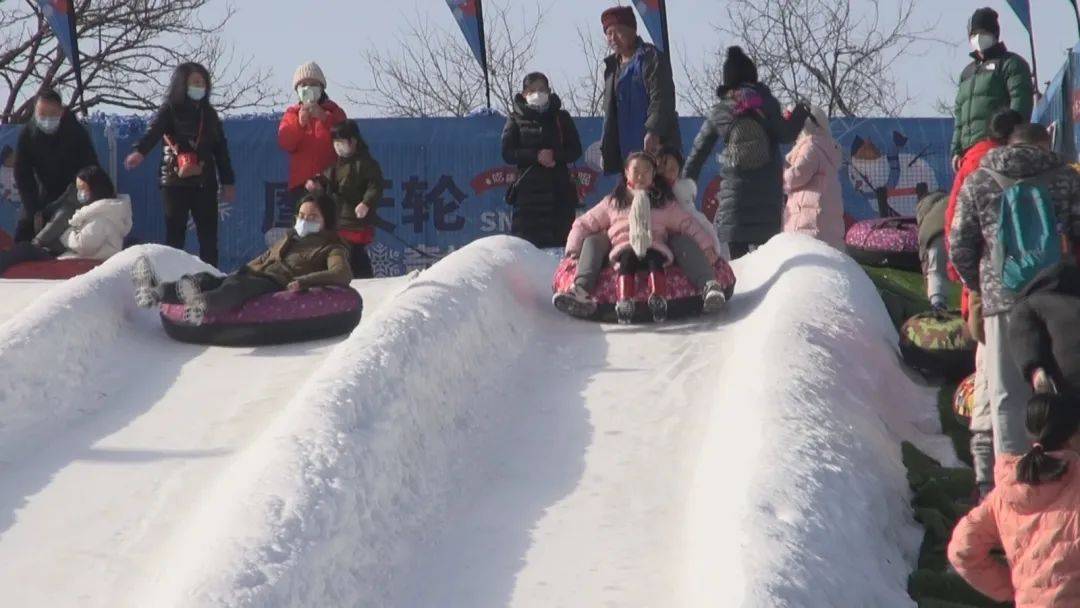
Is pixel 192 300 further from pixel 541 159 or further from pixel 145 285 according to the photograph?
pixel 541 159

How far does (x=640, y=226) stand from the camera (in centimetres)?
823

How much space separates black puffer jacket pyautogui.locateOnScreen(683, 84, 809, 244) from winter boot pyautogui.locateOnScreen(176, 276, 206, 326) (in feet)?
10.3

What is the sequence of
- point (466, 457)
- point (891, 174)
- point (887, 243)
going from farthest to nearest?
point (891, 174) → point (887, 243) → point (466, 457)

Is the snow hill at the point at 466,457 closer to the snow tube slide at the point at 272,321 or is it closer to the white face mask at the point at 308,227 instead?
the snow tube slide at the point at 272,321

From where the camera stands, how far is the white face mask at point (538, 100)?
9.91m

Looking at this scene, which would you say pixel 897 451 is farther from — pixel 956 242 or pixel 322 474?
pixel 322 474

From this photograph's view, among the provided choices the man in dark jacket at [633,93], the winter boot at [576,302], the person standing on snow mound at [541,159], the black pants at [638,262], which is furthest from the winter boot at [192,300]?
the person standing on snow mound at [541,159]

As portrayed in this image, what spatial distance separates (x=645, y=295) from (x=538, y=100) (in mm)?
2219

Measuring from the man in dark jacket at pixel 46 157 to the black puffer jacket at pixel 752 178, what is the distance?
4.36m

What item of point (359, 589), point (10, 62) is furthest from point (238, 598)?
point (10, 62)

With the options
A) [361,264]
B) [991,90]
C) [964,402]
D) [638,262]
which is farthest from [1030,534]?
[361,264]

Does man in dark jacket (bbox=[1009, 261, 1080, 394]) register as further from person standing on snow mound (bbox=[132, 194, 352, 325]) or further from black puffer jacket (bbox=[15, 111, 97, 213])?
black puffer jacket (bbox=[15, 111, 97, 213])

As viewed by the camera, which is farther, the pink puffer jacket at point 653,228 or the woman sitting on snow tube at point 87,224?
the woman sitting on snow tube at point 87,224

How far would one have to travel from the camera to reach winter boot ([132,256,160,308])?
779 cm
